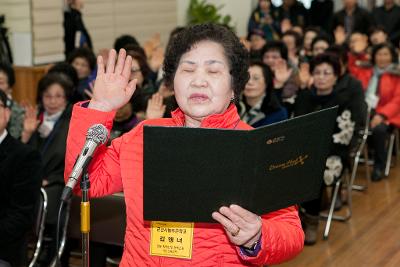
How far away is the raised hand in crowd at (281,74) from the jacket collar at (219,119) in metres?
4.12

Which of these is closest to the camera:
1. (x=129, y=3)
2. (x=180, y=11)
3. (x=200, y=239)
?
(x=200, y=239)

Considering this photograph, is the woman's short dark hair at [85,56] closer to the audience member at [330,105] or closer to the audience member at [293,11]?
the audience member at [330,105]

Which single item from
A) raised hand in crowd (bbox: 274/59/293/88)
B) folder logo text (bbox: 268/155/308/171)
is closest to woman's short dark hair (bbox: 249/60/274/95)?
raised hand in crowd (bbox: 274/59/293/88)

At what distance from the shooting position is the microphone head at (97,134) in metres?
1.72

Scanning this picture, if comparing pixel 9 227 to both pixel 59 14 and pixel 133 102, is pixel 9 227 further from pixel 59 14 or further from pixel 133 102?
pixel 59 14

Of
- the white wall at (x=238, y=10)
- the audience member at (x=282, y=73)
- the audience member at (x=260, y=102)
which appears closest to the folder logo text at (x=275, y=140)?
the audience member at (x=260, y=102)

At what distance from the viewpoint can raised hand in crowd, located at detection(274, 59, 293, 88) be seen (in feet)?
19.7

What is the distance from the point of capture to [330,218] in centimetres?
482

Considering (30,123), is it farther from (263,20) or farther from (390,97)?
(263,20)

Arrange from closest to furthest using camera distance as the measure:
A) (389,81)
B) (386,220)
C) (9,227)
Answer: (9,227) → (386,220) → (389,81)

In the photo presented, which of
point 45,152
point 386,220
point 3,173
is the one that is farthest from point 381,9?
point 3,173

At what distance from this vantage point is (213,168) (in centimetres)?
159

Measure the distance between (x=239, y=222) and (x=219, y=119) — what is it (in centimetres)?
34

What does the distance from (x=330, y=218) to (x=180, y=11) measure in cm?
644
